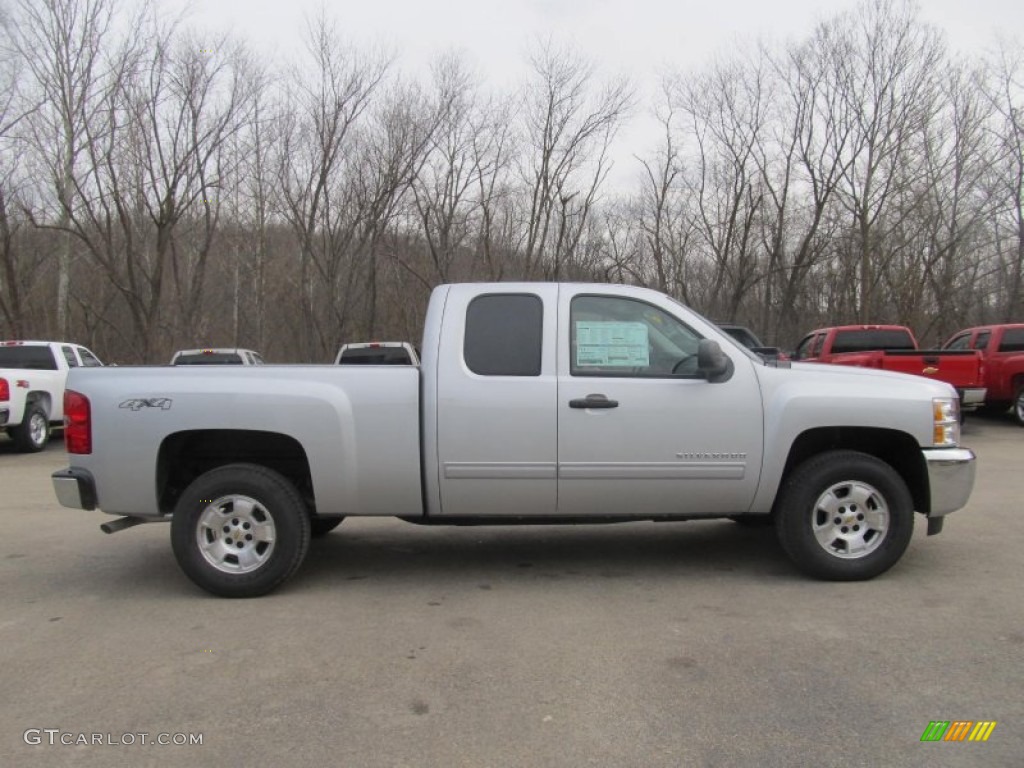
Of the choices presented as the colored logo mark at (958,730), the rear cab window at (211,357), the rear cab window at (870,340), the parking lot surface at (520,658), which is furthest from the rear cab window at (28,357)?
the colored logo mark at (958,730)

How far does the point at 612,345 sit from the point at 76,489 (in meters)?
3.48

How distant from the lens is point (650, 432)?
4.83m

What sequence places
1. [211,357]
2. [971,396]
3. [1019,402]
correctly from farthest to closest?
[211,357]
[1019,402]
[971,396]

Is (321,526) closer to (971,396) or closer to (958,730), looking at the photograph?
(958,730)

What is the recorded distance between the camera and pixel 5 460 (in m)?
12.4

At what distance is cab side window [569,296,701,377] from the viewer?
4.94m

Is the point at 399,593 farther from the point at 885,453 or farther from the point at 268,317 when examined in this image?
the point at 268,317

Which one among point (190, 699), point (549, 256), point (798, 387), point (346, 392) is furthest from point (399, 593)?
point (549, 256)

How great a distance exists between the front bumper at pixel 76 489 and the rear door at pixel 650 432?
9.67ft

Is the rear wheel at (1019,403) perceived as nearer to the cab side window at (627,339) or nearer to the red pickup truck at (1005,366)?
the red pickup truck at (1005,366)

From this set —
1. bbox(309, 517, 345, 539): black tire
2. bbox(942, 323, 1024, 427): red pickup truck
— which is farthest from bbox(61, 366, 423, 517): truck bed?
bbox(942, 323, 1024, 427): red pickup truck

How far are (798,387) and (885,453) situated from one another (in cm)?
105

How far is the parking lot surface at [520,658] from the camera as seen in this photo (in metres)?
3.07

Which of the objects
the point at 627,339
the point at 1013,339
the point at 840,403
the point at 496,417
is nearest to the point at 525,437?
the point at 496,417
